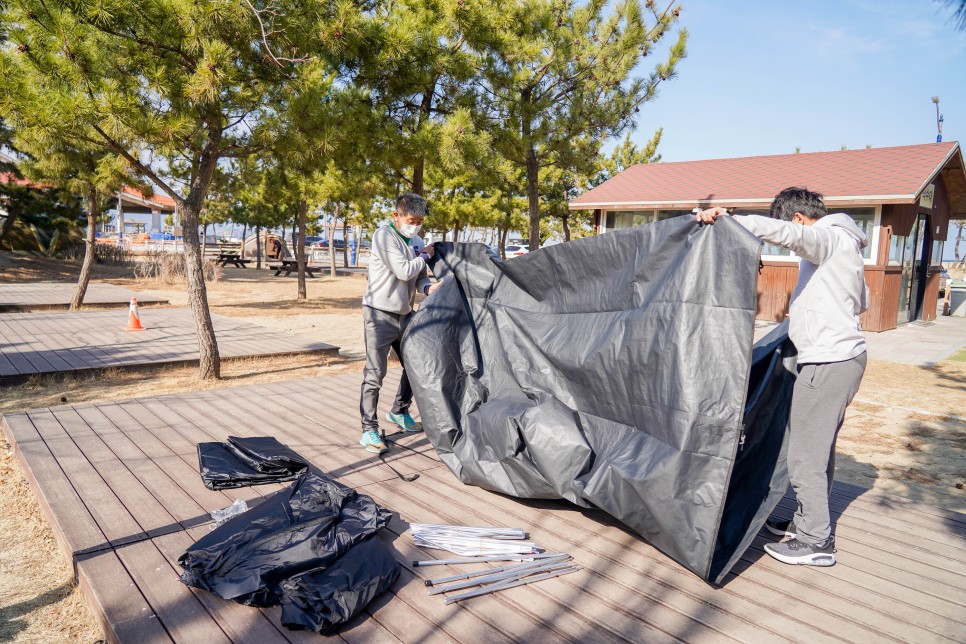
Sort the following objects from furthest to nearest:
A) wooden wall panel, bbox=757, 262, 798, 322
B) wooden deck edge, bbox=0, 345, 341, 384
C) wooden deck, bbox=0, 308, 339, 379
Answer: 1. wooden wall panel, bbox=757, 262, 798, 322
2. wooden deck, bbox=0, 308, 339, 379
3. wooden deck edge, bbox=0, 345, 341, 384

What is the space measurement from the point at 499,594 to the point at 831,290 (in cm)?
187

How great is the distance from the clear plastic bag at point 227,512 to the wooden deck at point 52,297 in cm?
1070

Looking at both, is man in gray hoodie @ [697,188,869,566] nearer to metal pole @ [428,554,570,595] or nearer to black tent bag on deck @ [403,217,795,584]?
black tent bag on deck @ [403,217,795,584]

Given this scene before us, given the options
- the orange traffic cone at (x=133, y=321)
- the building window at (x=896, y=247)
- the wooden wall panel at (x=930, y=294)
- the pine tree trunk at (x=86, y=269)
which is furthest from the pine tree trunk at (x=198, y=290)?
the wooden wall panel at (x=930, y=294)

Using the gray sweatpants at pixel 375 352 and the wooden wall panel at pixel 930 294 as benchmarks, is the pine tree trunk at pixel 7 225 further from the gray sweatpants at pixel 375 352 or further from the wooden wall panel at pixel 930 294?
the wooden wall panel at pixel 930 294

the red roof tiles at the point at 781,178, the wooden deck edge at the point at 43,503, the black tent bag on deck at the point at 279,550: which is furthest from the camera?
the red roof tiles at the point at 781,178

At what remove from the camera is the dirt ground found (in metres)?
2.61

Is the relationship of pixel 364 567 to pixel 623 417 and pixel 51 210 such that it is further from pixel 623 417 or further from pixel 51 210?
pixel 51 210

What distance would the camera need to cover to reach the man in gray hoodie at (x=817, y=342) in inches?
105

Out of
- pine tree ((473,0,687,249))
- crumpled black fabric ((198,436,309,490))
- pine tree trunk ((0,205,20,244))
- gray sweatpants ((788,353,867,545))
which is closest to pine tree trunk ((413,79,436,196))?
pine tree ((473,0,687,249))

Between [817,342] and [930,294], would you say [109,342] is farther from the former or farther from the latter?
[930,294]

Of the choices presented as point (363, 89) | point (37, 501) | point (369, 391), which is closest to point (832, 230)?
point (369, 391)

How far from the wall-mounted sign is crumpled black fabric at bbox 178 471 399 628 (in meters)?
15.1

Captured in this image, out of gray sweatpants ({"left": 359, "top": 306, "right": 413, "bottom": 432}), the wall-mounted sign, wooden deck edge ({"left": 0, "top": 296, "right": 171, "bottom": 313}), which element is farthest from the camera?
the wall-mounted sign
